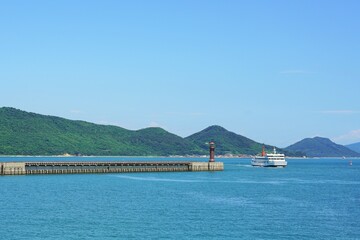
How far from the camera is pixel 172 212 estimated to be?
8219 cm

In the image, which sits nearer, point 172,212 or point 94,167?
point 172,212

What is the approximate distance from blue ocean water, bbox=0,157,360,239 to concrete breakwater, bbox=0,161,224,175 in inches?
943

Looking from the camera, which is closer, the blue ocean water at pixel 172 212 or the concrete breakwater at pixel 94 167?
the blue ocean water at pixel 172 212

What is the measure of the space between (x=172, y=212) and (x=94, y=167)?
89.4 metres

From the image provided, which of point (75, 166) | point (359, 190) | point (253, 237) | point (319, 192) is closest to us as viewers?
point (253, 237)

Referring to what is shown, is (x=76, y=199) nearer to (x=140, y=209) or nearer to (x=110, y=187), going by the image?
(x=140, y=209)

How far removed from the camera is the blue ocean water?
219 feet

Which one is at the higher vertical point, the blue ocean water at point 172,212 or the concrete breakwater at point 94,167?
the concrete breakwater at point 94,167

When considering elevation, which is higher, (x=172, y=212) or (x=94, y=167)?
(x=94, y=167)

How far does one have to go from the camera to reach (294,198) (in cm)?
10538

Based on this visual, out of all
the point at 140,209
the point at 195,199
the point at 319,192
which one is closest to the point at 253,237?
the point at 140,209

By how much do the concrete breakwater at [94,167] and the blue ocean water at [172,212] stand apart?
23950mm

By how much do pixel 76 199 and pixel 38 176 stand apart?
55225 millimetres

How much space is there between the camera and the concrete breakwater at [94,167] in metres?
149
